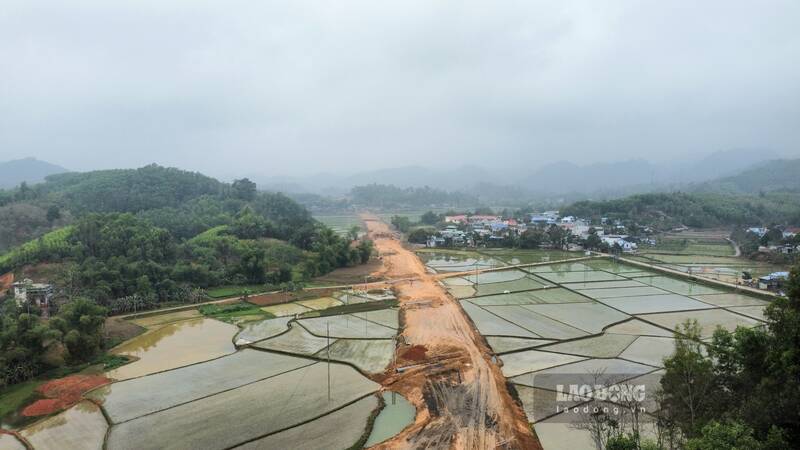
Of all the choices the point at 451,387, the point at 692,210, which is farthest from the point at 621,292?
the point at 692,210

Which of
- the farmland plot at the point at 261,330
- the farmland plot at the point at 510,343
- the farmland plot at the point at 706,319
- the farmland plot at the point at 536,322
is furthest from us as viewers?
the farmland plot at the point at 706,319

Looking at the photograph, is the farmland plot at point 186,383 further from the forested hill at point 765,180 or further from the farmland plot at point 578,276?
the forested hill at point 765,180

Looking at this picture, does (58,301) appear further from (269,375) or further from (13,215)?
(13,215)

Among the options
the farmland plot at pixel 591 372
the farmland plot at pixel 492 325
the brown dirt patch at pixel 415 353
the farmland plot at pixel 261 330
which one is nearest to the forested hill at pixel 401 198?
the farmland plot at pixel 492 325

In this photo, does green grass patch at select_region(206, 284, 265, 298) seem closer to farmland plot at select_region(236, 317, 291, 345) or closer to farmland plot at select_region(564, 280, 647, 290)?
farmland plot at select_region(236, 317, 291, 345)

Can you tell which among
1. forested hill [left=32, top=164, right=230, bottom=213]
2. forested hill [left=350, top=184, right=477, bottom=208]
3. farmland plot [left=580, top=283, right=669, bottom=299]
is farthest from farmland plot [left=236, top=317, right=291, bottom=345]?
forested hill [left=350, top=184, right=477, bottom=208]

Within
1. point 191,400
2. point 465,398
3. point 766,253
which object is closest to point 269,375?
point 191,400
